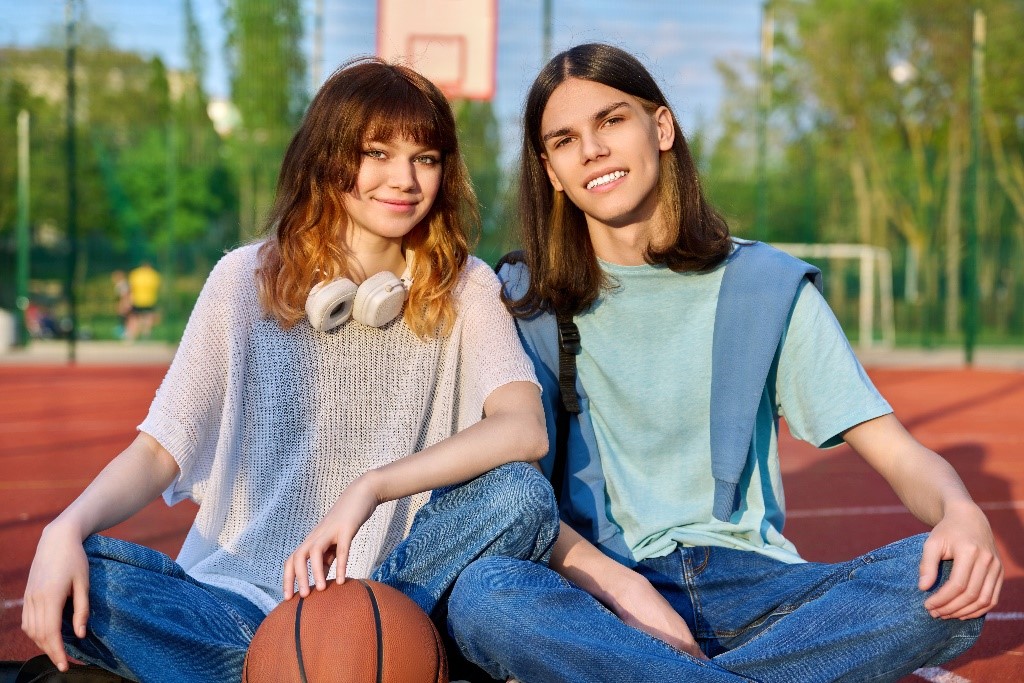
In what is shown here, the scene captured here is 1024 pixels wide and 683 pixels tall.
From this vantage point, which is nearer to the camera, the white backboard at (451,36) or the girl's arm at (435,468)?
the girl's arm at (435,468)

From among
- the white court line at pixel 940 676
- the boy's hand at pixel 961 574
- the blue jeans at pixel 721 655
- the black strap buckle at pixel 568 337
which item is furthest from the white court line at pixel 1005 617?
the black strap buckle at pixel 568 337

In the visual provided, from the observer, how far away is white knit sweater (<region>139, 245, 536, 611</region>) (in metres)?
2.78

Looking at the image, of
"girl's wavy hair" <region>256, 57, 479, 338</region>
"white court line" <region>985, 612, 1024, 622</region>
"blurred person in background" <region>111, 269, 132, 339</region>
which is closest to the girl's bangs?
"girl's wavy hair" <region>256, 57, 479, 338</region>

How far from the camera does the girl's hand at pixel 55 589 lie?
89.0 inches

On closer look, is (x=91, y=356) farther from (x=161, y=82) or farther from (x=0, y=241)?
(x=161, y=82)

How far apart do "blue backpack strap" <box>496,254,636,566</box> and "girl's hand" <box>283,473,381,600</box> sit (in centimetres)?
56

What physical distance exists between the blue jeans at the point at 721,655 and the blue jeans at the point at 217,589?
96 mm

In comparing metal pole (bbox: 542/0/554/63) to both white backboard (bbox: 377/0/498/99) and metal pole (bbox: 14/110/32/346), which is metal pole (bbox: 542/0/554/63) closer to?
white backboard (bbox: 377/0/498/99)

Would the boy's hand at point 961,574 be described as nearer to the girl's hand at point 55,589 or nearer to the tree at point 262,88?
the girl's hand at point 55,589

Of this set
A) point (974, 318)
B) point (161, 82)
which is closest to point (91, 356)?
point (161, 82)

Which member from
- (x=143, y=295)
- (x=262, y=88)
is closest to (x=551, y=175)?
(x=262, y=88)

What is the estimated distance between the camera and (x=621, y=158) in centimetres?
301

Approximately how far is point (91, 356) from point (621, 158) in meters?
14.3

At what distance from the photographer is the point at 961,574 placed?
225 centimetres
